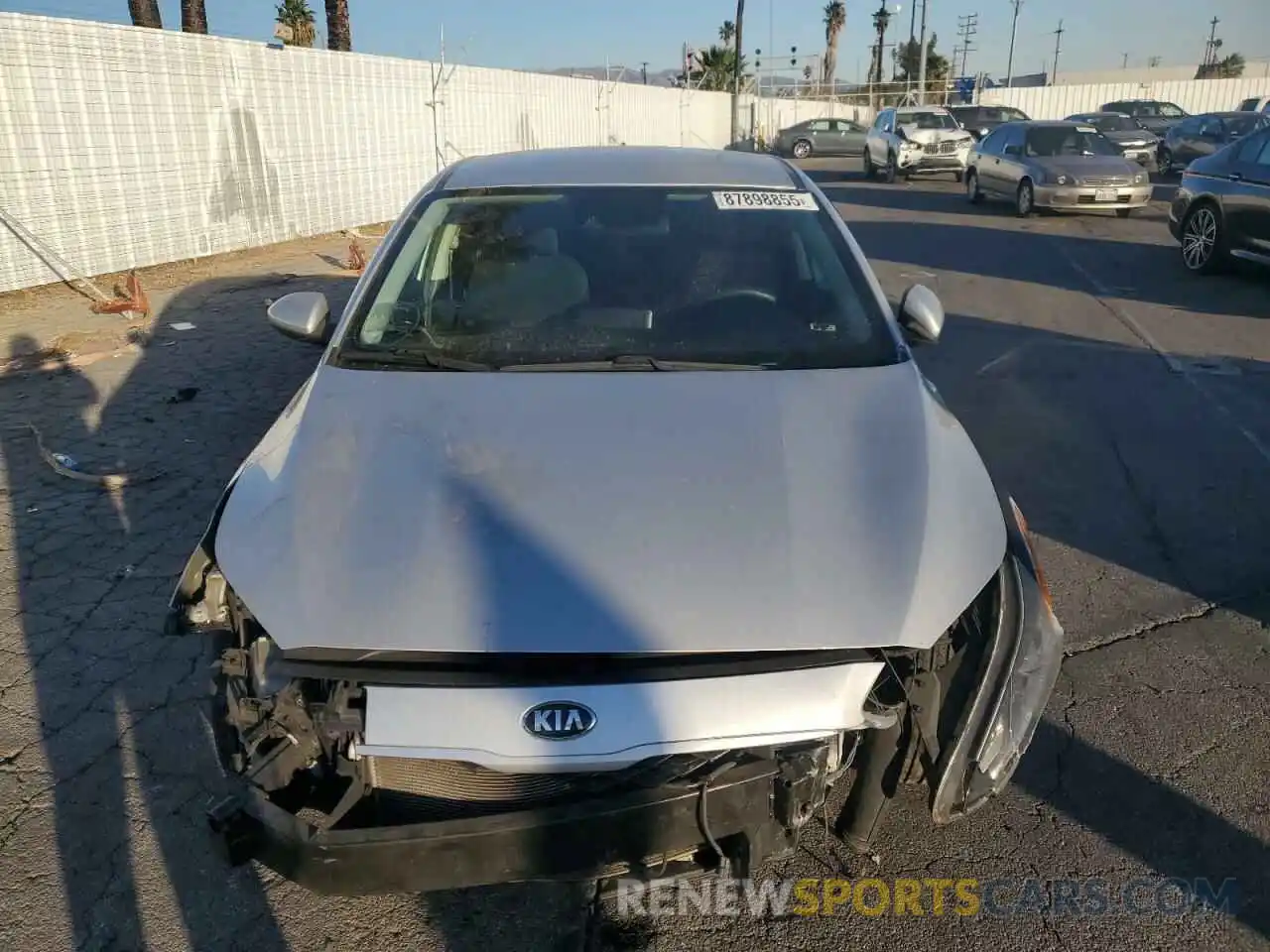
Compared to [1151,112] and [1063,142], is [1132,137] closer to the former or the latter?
[1063,142]

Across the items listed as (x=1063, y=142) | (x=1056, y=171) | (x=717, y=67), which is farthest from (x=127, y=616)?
(x=717, y=67)

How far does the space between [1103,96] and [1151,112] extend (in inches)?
739

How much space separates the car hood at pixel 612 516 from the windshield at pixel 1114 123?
78.9 ft

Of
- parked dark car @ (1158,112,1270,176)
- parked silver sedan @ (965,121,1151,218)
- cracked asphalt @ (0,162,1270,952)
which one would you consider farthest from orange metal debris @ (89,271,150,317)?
parked dark car @ (1158,112,1270,176)

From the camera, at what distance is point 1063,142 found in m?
17.1

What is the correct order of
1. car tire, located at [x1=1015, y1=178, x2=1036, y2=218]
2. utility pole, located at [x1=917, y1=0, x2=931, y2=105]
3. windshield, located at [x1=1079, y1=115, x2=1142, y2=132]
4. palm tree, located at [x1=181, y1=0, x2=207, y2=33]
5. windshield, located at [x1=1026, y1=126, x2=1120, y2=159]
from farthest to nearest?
utility pole, located at [x1=917, y1=0, x2=931, y2=105] < windshield, located at [x1=1079, y1=115, x2=1142, y2=132] < palm tree, located at [x1=181, y1=0, x2=207, y2=33] < windshield, located at [x1=1026, y1=126, x2=1120, y2=159] < car tire, located at [x1=1015, y1=178, x2=1036, y2=218]

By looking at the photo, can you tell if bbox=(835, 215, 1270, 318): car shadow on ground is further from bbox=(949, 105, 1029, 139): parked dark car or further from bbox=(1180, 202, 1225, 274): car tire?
bbox=(949, 105, 1029, 139): parked dark car

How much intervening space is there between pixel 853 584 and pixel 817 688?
27 centimetres

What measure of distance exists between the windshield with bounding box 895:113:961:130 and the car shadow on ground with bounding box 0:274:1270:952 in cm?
1774

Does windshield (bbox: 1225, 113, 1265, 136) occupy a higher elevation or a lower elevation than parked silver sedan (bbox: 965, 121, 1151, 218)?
higher

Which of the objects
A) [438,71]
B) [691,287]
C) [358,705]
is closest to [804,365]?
[691,287]

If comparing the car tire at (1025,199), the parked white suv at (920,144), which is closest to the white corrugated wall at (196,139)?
the parked white suv at (920,144)

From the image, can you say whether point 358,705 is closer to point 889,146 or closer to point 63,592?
point 63,592

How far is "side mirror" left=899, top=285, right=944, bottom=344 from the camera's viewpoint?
383 cm
